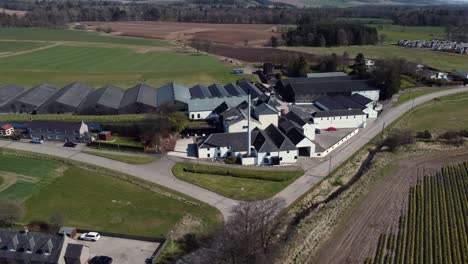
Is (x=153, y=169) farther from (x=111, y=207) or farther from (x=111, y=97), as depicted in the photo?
(x=111, y=97)

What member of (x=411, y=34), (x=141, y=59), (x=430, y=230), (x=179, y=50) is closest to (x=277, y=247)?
(x=430, y=230)

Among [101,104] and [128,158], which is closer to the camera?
[128,158]

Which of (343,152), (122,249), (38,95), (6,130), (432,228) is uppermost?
(38,95)

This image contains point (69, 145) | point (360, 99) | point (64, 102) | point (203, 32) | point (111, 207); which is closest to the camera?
point (111, 207)

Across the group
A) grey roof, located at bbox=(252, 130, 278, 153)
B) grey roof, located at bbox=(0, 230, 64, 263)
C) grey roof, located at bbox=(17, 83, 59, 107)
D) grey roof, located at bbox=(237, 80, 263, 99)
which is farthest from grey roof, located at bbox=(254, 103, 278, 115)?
grey roof, located at bbox=(17, 83, 59, 107)

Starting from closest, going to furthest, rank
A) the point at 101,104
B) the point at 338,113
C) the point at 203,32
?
the point at 338,113 < the point at 101,104 < the point at 203,32

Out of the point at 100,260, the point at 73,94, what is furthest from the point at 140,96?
the point at 100,260

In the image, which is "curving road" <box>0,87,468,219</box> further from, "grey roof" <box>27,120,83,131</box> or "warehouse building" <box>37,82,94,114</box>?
"warehouse building" <box>37,82,94,114</box>

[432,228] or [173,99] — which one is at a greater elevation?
[173,99]
